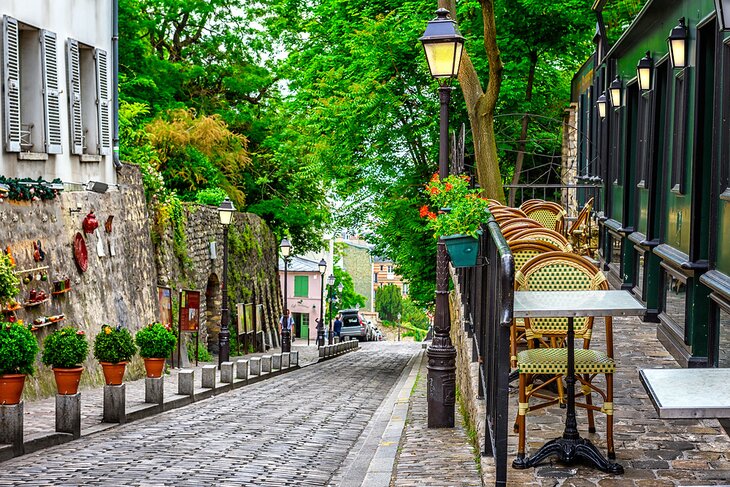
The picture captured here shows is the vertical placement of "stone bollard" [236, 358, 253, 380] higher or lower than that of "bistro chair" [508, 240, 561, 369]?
lower

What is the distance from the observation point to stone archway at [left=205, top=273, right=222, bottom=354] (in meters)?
31.5

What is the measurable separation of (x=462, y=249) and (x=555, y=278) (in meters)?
1.66

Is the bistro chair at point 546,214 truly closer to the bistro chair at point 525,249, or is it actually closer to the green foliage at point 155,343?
the green foliage at point 155,343

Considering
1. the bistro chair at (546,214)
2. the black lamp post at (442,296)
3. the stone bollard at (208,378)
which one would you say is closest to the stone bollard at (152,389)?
the stone bollard at (208,378)

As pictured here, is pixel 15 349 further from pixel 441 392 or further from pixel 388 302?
pixel 388 302

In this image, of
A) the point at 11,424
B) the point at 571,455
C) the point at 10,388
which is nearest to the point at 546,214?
the point at 10,388

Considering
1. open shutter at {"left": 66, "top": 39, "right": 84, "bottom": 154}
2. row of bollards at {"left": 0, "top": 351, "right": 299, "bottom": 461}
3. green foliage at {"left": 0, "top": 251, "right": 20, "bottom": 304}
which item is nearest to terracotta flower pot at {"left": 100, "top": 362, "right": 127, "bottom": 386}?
row of bollards at {"left": 0, "top": 351, "right": 299, "bottom": 461}

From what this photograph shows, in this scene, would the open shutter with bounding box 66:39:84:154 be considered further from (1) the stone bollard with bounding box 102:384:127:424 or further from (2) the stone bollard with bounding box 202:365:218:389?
(1) the stone bollard with bounding box 102:384:127:424

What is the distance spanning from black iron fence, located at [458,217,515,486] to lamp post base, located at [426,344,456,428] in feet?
4.83

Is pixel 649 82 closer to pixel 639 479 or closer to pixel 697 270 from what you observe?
pixel 697 270

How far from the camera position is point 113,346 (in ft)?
45.3

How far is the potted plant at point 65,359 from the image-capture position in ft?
40.0

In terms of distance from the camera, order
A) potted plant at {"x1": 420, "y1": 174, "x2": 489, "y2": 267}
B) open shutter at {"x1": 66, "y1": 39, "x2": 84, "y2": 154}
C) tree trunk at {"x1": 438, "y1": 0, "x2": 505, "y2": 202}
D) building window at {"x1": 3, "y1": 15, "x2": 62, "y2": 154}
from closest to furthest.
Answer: potted plant at {"x1": 420, "y1": 174, "x2": 489, "y2": 267} < building window at {"x1": 3, "y1": 15, "x2": 62, "y2": 154} < tree trunk at {"x1": 438, "y1": 0, "x2": 505, "y2": 202} < open shutter at {"x1": 66, "y1": 39, "x2": 84, "y2": 154}

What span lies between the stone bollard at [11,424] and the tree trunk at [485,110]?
10.8m
